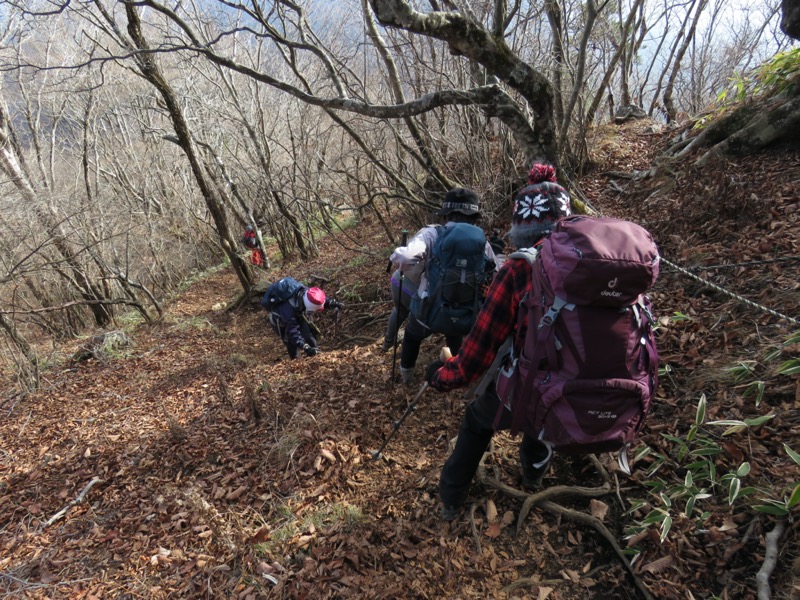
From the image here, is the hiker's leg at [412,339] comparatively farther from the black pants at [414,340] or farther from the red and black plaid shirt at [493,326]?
the red and black plaid shirt at [493,326]

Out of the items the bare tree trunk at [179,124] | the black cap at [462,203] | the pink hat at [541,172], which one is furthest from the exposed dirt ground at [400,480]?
the bare tree trunk at [179,124]

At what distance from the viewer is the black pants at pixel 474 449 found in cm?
222

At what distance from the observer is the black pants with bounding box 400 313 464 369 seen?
406cm

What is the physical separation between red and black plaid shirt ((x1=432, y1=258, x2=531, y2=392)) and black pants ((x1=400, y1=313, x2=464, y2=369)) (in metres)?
1.61

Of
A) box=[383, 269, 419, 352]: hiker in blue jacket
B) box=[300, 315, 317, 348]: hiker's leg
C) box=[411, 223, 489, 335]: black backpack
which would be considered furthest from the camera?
box=[300, 315, 317, 348]: hiker's leg

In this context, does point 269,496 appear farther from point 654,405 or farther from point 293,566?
point 654,405

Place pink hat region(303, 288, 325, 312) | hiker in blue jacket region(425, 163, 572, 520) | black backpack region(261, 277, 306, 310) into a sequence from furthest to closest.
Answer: black backpack region(261, 277, 306, 310)
pink hat region(303, 288, 325, 312)
hiker in blue jacket region(425, 163, 572, 520)

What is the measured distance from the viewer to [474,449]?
7.80 feet

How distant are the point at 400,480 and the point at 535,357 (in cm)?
188

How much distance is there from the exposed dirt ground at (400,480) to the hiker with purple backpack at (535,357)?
2.01 feet

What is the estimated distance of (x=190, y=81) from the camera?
15406 mm

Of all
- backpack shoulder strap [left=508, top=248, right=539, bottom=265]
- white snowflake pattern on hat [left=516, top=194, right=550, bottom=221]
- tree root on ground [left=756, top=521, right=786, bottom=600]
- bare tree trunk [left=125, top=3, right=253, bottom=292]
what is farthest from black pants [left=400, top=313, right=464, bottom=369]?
bare tree trunk [left=125, top=3, right=253, bottom=292]

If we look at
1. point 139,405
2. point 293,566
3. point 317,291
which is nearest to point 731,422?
point 293,566

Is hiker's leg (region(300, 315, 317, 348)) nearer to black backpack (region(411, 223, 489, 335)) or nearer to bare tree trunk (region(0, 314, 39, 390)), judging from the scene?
black backpack (region(411, 223, 489, 335))
